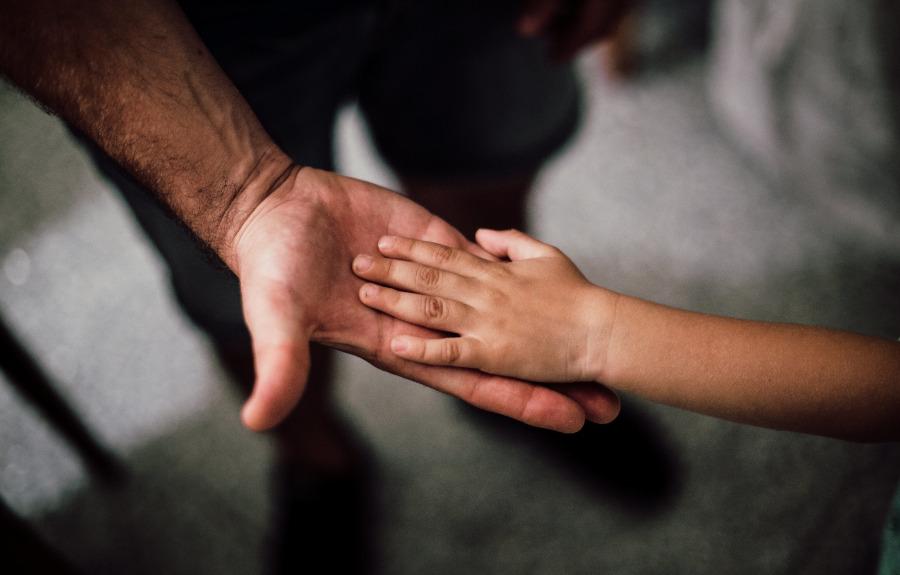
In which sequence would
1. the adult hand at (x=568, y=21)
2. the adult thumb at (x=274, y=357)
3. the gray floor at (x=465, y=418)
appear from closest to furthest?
the adult thumb at (x=274, y=357)
the gray floor at (x=465, y=418)
the adult hand at (x=568, y=21)

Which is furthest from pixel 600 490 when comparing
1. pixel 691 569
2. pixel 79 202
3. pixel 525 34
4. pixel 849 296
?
pixel 79 202

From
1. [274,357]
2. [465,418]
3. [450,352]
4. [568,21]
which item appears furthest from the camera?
[465,418]

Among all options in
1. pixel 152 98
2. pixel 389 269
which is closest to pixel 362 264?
pixel 389 269

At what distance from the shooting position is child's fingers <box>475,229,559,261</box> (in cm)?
60

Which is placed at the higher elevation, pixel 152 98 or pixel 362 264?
pixel 152 98

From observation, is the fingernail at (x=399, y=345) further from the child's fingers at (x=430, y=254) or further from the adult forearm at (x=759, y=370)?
the adult forearm at (x=759, y=370)

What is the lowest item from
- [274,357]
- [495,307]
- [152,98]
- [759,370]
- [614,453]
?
[614,453]

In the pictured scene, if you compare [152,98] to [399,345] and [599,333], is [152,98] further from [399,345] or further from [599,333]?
[599,333]

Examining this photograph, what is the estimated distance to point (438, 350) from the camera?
52cm

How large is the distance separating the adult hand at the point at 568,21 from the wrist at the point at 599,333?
413 millimetres

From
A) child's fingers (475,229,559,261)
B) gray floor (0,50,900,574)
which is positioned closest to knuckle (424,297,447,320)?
child's fingers (475,229,559,261)

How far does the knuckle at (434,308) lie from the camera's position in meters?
0.54

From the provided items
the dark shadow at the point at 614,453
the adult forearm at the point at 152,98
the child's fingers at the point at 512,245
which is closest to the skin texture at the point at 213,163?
the adult forearm at the point at 152,98

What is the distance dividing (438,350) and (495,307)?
8 cm
